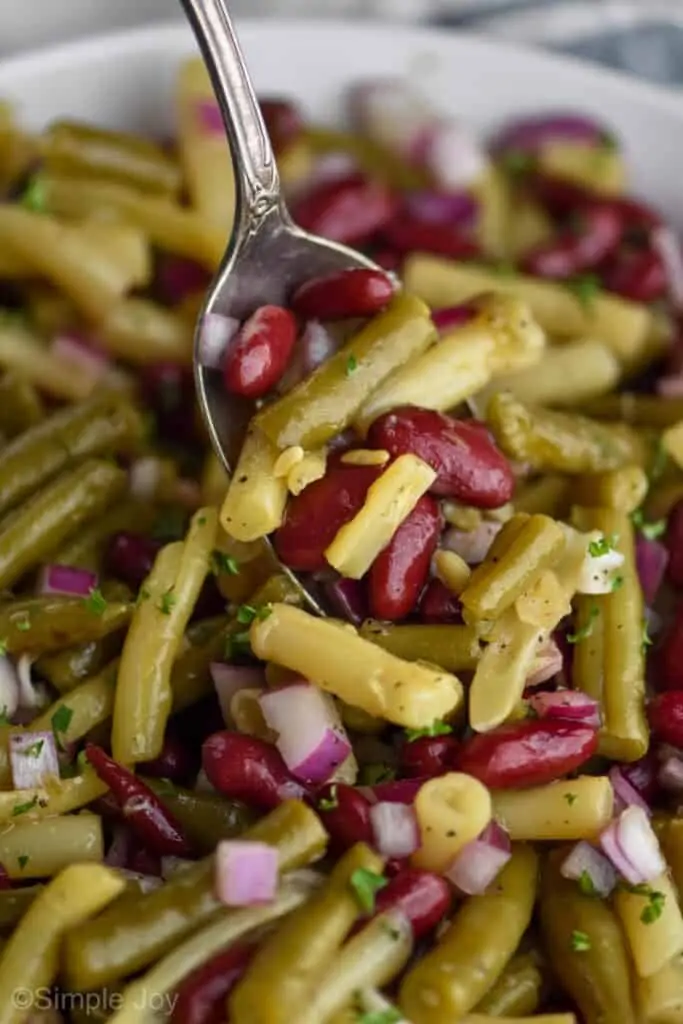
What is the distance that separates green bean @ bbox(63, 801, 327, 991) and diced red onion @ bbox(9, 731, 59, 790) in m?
0.30

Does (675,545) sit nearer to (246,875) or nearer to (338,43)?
(246,875)

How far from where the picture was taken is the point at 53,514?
106 inches

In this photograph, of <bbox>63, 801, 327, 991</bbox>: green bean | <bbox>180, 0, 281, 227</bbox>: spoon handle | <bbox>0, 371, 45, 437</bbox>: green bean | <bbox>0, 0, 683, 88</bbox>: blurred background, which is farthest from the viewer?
<bbox>0, 0, 683, 88</bbox>: blurred background

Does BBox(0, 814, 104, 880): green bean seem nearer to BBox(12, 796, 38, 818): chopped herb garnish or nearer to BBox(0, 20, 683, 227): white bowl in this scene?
BBox(12, 796, 38, 818): chopped herb garnish

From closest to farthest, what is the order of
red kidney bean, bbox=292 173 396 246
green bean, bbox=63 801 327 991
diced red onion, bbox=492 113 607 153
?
green bean, bbox=63 801 327 991 → red kidney bean, bbox=292 173 396 246 → diced red onion, bbox=492 113 607 153

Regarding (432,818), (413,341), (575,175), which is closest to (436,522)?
(413,341)

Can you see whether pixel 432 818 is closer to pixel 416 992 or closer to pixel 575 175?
pixel 416 992

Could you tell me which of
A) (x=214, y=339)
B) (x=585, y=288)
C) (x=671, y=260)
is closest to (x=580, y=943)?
(x=214, y=339)

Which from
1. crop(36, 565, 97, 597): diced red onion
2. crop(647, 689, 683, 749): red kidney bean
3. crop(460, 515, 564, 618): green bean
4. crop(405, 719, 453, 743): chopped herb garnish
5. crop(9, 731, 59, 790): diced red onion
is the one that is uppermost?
crop(36, 565, 97, 597): diced red onion

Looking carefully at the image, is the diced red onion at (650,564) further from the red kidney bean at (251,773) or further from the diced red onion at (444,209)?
the diced red onion at (444,209)

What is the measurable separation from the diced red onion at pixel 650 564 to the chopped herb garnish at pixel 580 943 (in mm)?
757

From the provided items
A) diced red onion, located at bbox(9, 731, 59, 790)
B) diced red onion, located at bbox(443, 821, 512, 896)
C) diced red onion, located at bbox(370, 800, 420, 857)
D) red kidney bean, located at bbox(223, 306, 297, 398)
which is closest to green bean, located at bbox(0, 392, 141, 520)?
red kidney bean, located at bbox(223, 306, 297, 398)

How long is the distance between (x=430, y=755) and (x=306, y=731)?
0.68 ft

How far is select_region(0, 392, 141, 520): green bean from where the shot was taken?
2.75m
